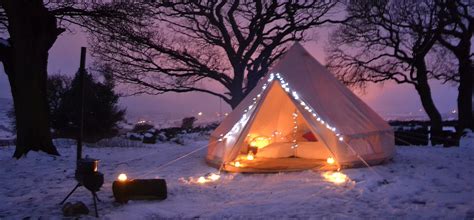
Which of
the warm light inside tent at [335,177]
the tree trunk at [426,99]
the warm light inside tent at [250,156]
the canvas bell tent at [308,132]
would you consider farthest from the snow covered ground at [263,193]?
the tree trunk at [426,99]

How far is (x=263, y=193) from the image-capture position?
232 inches

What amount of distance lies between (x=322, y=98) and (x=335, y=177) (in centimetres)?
217

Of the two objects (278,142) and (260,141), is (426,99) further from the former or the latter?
(260,141)

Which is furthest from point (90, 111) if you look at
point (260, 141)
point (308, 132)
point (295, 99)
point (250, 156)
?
point (295, 99)

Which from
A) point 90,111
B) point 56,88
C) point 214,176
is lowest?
point 214,176

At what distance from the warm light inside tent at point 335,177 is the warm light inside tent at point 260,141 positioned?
318cm

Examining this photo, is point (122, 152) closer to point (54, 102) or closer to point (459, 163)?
point (459, 163)

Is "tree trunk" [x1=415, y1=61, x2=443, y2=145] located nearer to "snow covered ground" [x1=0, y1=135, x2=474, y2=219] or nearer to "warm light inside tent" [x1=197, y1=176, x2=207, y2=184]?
"snow covered ground" [x1=0, y1=135, x2=474, y2=219]

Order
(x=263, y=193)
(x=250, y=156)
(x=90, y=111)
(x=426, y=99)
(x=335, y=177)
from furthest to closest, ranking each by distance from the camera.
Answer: (x=90, y=111), (x=426, y=99), (x=250, y=156), (x=335, y=177), (x=263, y=193)

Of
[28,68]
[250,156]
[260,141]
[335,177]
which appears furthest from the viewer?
[260,141]

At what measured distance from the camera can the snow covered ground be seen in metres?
4.76

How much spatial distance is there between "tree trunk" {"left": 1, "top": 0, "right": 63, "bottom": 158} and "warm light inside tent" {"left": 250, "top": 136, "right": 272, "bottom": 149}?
4.76 m

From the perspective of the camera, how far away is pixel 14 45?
8945 mm

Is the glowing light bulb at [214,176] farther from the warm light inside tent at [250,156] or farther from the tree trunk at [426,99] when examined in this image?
the tree trunk at [426,99]
